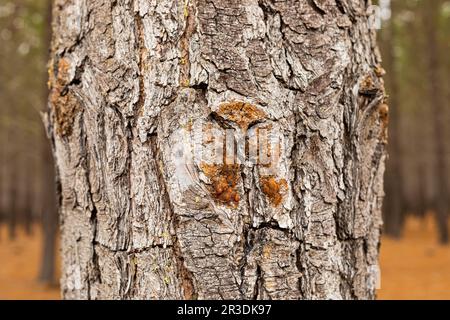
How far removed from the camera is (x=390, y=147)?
17.0 meters

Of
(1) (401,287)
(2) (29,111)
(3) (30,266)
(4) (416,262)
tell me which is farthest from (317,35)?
(2) (29,111)

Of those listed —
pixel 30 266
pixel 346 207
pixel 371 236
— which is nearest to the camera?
pixel 346 207

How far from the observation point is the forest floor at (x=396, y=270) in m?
9.43

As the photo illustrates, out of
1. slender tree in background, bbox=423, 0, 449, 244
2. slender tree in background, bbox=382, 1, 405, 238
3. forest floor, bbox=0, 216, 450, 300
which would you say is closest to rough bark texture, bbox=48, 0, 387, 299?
forest floor, bbox=0, 216, 450, 300

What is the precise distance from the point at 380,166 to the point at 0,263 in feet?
47.9

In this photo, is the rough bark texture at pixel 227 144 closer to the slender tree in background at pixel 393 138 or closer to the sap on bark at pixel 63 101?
the sap on bark at pixel 63 101

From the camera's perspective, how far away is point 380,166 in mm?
1731

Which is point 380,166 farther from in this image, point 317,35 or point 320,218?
point 317,35

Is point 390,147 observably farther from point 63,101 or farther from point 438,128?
point 63,101

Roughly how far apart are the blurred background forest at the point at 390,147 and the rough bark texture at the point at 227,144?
7.40 meters

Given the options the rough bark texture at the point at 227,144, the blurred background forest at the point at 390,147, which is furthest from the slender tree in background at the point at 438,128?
the rough bark texture at the point at 227,144

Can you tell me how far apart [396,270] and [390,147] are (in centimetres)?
636

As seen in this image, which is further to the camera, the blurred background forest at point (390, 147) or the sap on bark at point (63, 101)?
the blurred background forest at point (390, 147)

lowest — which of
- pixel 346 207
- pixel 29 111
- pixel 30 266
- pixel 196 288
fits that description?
pixel 30 266
